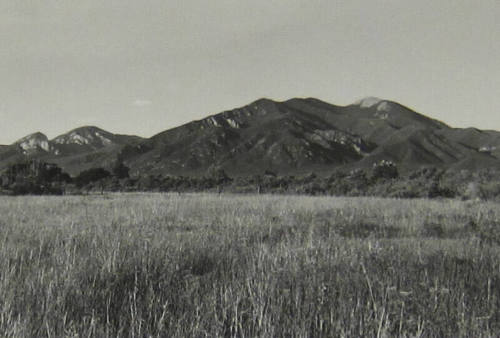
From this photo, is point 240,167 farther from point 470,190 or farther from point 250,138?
point 470,190

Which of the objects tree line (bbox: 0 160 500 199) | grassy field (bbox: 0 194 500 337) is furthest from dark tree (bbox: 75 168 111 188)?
grassy field (bbox: 0 194 500 337)

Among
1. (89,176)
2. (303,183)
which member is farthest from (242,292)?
(89,176)

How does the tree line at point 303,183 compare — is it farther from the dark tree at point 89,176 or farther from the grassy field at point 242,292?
the grassy field at point 242,292

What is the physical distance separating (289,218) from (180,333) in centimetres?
537

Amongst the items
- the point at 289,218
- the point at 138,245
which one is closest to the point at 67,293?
the point at 138,245

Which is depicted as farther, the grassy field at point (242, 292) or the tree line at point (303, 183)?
the tree line at point (303, 183)

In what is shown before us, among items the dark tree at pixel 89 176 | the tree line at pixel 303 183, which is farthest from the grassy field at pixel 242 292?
the dark tree at pixel 89 176

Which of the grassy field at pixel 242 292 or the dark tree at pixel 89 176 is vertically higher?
the dark tree at pixel 89 176

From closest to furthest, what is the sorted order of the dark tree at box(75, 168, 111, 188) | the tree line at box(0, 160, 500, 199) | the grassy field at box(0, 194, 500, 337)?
the grassy field at box(0, 194, 500, 337), the tree line at box(0, 160, 500, 199), the dark tree at box(75, 168, 111, 188)

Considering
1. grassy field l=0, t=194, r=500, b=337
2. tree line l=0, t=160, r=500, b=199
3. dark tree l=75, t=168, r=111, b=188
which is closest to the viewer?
grassy field l=0, t=194, r=500, b=337

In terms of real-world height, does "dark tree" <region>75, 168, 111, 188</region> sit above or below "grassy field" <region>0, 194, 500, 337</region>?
above

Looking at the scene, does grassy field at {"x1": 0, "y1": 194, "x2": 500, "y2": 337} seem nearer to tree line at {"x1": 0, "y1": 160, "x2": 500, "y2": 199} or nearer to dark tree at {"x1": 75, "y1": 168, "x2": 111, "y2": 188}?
tree line at {"x1": 0, "y1": 160, "x2": 500, "y2": 199}

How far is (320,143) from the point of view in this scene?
195 metres

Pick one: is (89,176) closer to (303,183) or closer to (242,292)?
(303,183)
